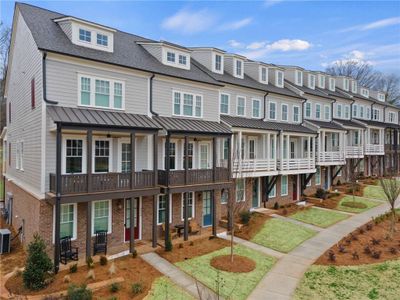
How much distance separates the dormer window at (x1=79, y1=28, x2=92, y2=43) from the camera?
50.7 feet

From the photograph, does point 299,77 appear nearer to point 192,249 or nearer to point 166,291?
point 192,249

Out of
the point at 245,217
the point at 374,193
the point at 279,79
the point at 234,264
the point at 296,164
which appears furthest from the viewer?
the point at 374,193

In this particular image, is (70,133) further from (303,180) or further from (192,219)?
(303,180)

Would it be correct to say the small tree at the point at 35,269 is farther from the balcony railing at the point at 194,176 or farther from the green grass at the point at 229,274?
the balcony railing at the point at 194,176

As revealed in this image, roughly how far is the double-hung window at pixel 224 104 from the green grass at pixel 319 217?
29.3ft

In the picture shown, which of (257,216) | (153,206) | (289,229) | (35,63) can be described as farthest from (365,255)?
(35,63)

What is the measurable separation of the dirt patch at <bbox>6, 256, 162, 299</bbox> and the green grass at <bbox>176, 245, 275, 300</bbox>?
5.43 feet

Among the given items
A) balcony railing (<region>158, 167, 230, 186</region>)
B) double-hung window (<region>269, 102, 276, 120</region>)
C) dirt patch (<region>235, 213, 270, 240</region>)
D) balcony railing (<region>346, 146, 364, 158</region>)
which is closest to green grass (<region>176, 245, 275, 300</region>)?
dirt patch (<region>235, 213, 270, 240</region>)

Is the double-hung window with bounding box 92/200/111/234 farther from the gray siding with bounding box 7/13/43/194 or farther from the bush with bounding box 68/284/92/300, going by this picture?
the bush with bounding box 68/284/92/300

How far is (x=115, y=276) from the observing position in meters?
12.1

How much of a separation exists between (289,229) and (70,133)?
1366 cm

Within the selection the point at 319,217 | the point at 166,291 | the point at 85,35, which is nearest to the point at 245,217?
the point at 319,217

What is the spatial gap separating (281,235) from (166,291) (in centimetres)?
917

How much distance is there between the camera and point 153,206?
51.1 feet
